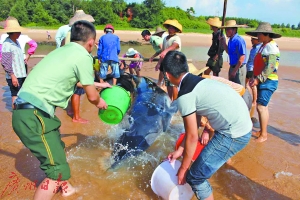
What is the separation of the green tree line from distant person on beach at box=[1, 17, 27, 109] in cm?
4514

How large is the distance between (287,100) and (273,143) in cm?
379

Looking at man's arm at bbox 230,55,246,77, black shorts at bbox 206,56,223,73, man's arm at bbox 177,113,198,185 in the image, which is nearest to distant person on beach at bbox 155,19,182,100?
black shorts at bbox 206,56,223,73

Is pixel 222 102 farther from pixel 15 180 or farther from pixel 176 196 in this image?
pixel 15 180

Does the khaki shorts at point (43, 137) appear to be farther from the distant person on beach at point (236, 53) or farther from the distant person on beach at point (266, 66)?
the distant person on beach at point (236, 53)

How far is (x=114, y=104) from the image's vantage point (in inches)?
149

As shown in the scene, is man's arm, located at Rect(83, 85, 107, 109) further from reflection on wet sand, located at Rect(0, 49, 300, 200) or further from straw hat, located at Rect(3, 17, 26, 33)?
straw hat, located at Rect(3, 17, 26, 33)

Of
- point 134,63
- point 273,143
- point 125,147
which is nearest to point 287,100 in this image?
point 273,143

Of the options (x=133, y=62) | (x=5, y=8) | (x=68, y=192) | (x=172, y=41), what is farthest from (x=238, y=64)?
(x=5, y=8)

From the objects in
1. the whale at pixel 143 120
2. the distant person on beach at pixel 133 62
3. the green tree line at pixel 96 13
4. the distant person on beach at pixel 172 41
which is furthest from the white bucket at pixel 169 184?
the green tree line at pixel 96 13

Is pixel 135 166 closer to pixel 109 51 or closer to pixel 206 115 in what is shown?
pixel 206 115

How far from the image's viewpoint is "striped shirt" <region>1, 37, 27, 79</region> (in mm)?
5129

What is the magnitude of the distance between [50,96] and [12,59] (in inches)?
116

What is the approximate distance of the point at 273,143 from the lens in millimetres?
5215

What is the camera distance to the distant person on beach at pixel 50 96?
273 centimetres
